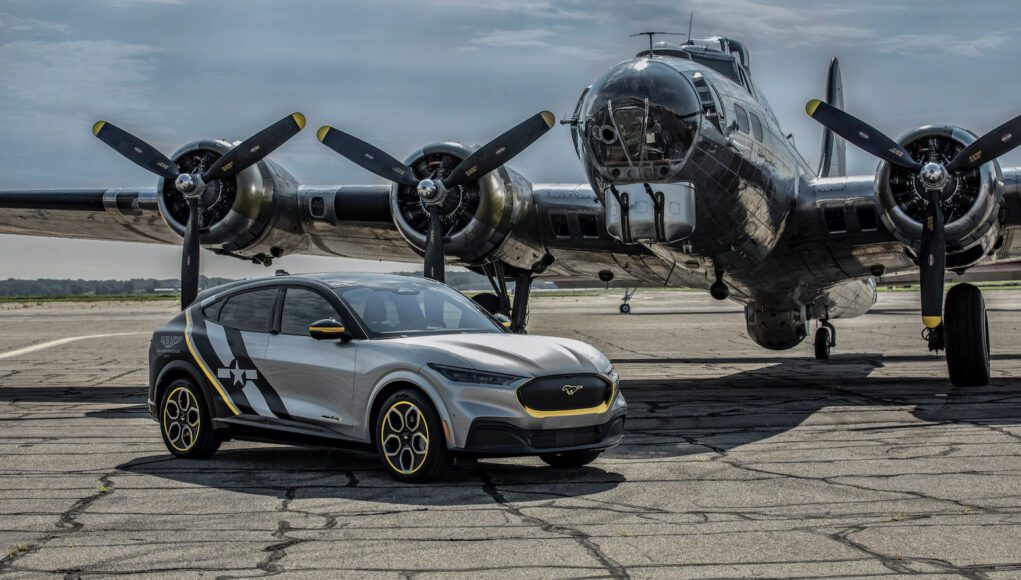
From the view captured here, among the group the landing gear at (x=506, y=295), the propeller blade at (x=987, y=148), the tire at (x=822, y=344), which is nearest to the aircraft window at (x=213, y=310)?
the landing gear at (x=506, y=295)

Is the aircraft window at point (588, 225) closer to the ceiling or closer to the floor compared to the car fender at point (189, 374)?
closer to the ceiling

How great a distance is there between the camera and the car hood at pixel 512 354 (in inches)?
298

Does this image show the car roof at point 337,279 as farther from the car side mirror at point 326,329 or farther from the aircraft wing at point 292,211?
the aircraft wing at point 292,211

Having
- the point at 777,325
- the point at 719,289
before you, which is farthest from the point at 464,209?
the point at 777,325

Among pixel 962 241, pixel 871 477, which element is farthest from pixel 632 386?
pixel 871 477

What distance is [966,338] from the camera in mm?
14883

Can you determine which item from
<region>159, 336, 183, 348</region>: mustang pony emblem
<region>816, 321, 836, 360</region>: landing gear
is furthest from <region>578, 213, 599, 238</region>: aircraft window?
<region>159, 336, 183, 348</region>: mustang pony emblem

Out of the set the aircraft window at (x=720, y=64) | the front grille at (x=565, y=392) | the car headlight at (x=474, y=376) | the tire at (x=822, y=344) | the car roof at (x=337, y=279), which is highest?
the aircraft window at (x=720, y=64)

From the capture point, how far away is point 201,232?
1697 centimetres

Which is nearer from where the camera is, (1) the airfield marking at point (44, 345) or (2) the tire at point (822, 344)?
(2) the tire at point (822, 344)

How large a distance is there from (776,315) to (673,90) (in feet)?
22.4

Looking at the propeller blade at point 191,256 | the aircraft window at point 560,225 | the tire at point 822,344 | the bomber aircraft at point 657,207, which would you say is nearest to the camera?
the bomber aircraft at point 657,207

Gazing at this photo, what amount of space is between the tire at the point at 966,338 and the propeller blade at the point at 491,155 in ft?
21.0

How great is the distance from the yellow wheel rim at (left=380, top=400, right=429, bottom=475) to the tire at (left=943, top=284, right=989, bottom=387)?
9.80 metres
